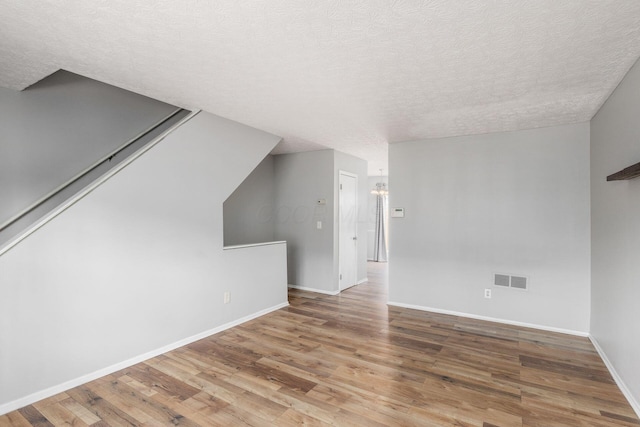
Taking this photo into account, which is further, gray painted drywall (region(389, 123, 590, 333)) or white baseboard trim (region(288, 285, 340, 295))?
white baseboard trim (region(288, 285, 340, 295))

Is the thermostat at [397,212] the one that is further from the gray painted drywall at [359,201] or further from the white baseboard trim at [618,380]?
the white baseboard trim at [618,380]

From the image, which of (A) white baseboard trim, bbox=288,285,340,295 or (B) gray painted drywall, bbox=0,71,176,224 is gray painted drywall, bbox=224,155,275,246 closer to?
(A) white baseboard trim, bbox=288,285,340,295

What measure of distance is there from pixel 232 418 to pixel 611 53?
11.4ft

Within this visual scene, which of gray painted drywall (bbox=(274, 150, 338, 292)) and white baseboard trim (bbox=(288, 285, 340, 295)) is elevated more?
gray painted drywall (bbox=(274, 150, 338, 292))

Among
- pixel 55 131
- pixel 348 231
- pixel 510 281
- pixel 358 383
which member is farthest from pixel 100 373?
pixel 510 281

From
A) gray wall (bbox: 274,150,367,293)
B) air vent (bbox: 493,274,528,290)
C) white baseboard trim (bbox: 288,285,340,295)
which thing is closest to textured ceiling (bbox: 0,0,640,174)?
air vent (bbox: 493,274,528,290)

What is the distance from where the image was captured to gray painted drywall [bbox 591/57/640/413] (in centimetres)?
224

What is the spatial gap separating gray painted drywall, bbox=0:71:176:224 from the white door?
10.6 ft

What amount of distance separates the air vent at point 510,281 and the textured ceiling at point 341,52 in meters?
1.91

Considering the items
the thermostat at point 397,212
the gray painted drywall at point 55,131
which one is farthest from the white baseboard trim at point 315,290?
the gray painted drywall at point 55,131

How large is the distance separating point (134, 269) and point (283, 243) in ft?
6.76

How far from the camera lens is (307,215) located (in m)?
5.50

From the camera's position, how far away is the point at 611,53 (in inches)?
81.9

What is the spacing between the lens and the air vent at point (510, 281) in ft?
12.7
